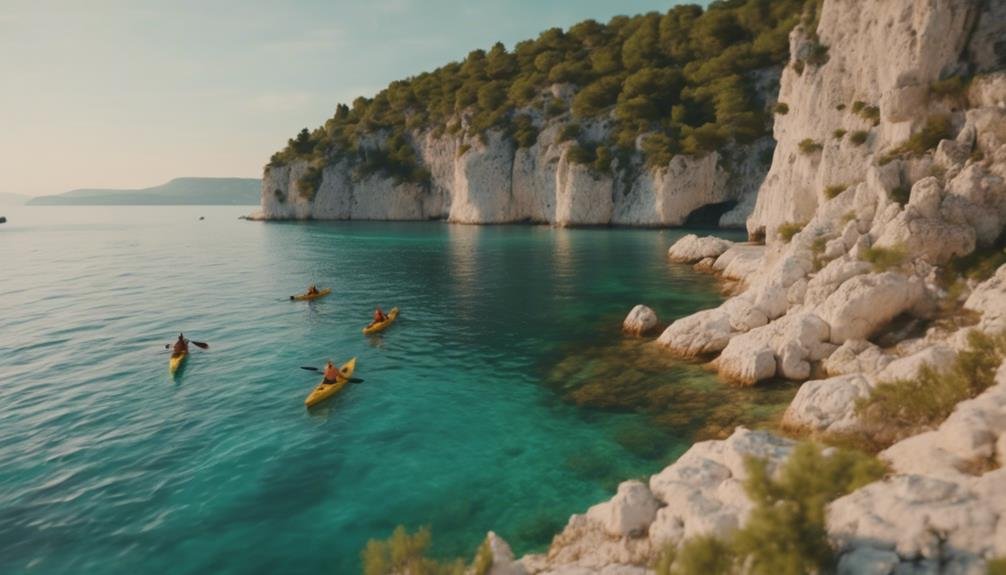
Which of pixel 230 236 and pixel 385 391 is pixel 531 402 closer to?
pixel 385 391

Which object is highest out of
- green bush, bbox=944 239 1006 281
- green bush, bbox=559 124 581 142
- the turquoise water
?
green bush, bbox=559 124 581 142

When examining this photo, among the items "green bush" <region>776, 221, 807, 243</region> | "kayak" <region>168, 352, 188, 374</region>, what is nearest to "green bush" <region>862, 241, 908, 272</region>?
"green bush" <region>776, 221, 807, 243</region>

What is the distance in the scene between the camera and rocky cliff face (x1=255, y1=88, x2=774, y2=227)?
240ft

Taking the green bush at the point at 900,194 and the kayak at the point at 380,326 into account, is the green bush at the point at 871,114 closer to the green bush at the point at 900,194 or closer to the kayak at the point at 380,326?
the green bush at the point at 900,194

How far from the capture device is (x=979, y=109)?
22.6m

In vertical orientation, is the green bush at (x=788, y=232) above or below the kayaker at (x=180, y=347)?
above

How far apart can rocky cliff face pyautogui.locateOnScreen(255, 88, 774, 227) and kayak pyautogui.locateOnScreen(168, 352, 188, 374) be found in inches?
2522

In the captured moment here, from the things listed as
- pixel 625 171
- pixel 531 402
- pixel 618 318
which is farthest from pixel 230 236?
pixel 531 402

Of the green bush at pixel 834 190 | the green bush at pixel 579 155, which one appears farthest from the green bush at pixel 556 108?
the green bush at pixel 834 190

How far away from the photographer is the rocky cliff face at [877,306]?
25.4ft

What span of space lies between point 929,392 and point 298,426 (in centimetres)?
1752

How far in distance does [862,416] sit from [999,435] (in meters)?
4.66

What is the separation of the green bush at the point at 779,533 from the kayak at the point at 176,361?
2266cm

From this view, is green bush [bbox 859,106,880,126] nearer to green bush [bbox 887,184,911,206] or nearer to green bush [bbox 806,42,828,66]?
green bush [bbox 806,42,828,66]
